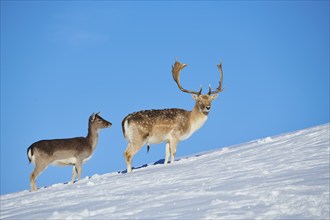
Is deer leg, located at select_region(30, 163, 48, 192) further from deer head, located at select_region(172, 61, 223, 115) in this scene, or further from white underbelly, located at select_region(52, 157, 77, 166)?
deer head, located at select_region(172, 61, 223, 115)

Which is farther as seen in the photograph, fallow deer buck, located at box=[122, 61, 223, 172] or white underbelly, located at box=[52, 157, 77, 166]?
white underbelly, located at box=[52, 157, 77, 166]

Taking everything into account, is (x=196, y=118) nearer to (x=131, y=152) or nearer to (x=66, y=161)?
(x=131, y=152)

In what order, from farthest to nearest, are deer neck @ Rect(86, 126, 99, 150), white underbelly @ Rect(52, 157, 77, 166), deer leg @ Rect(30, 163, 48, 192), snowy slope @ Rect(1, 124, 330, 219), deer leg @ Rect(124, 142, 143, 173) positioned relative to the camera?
deer neck @ Rect(86, 126, 99, 150) < white underbelly @ Rect(52, 157, 77, 166) < deer leg @ Rect(30, 163, 48, 192) < deer leg @ Rect(124, 142, 143, 173) < snowy slope @ Rect(1, 124, 330, 219)

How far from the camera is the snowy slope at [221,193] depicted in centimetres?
→ 539

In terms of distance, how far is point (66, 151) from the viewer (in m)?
14.5

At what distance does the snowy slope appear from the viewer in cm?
539

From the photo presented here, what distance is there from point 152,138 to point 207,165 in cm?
388

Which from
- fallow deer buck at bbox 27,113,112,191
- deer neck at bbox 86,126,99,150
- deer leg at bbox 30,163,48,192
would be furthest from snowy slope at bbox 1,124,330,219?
deer neck at bbox 86,126,99,150

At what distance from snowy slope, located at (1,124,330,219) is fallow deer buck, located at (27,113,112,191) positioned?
4427 millimetres

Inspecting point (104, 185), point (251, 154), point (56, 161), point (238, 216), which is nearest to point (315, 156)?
point (251, 154)

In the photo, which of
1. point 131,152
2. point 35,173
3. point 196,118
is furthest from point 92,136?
point 196,118

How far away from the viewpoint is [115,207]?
6520mm

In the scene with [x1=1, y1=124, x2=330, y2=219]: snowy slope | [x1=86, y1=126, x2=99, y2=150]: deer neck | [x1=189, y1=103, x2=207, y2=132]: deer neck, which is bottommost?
[x1=1, y1=124, x2=330, y2=219]: snowy slope

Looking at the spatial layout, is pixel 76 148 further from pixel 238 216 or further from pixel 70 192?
pixel 238 216
